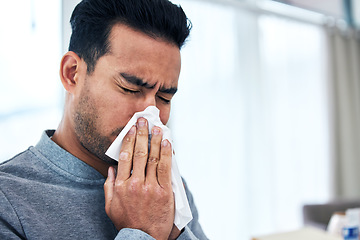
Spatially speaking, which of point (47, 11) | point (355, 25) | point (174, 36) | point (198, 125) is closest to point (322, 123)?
point (355, 25)

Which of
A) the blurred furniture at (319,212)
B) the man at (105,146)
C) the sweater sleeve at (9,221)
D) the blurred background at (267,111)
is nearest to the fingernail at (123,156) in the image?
the man at (105,146)

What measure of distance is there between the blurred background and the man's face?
1062 mm

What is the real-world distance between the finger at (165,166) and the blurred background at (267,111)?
1.16 m

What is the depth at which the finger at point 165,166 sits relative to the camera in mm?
643

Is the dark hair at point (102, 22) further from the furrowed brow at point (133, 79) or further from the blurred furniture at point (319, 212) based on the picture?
the blurred furniture at point (319, 212)

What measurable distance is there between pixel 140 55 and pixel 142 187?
276 millimetres

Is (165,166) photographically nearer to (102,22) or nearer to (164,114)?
(164,114)

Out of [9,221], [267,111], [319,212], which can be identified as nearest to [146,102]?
[9,221]

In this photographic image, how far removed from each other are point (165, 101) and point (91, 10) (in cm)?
26

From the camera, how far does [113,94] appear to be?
0.68m

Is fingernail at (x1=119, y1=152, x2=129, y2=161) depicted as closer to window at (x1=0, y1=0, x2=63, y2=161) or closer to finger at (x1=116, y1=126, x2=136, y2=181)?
finger at (x1=116, y1=126, x2=136, y2=181)

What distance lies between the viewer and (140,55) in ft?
2.26

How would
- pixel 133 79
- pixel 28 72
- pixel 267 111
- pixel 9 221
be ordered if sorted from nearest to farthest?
pixel 9 221 < pixel 133 79 < pixel 28 72 < pixel 267 111

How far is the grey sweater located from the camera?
0.59 metres
